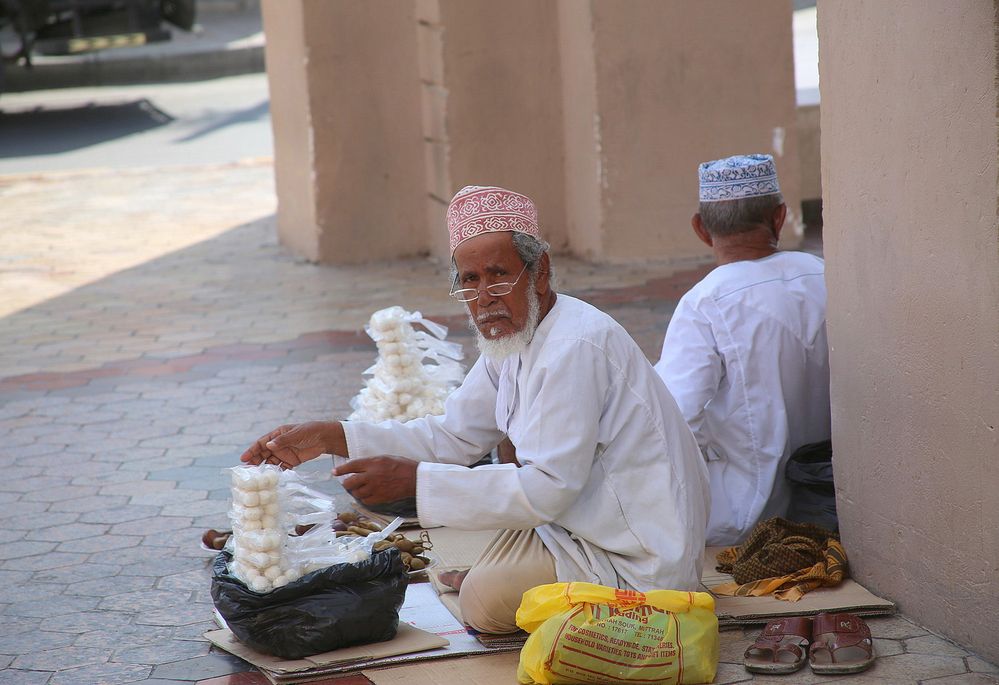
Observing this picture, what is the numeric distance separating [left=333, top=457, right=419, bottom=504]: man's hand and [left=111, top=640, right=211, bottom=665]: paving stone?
0.72 m

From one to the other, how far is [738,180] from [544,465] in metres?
1.35

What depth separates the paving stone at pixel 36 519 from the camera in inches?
184

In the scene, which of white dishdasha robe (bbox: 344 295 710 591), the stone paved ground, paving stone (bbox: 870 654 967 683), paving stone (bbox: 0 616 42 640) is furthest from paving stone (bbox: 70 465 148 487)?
paving stone (bbox: 870 654 967 683)

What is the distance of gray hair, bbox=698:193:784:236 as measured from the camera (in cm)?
407

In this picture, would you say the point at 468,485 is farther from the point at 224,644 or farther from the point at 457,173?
the point at 457,173

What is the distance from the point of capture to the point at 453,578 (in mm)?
3857

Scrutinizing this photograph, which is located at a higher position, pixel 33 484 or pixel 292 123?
pixel 292 123

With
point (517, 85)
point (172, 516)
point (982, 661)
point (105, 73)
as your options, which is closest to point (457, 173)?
point (517, 85)

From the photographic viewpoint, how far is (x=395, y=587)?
3.48 metres

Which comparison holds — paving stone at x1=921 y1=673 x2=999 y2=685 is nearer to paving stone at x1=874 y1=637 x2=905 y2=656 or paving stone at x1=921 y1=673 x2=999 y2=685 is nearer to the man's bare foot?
paving stone at x1=874 y1=637 x2=905 y2=656

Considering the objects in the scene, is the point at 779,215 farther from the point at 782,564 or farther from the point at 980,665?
the point at 980,665

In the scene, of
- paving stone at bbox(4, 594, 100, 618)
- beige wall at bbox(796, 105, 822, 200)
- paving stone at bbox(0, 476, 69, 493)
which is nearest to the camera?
paving stone at bbox(4, 594, 100, 618)

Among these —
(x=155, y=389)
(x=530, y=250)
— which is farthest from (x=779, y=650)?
(x=155, y=389)

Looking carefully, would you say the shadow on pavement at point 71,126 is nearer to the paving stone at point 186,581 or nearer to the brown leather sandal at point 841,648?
the paving stone at point 186,581
